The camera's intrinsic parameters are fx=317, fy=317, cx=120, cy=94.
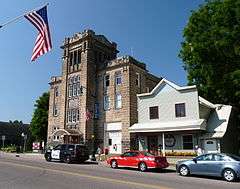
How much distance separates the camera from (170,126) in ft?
101

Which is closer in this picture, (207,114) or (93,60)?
(207,114)

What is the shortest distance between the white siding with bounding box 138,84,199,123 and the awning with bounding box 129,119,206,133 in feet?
2.20

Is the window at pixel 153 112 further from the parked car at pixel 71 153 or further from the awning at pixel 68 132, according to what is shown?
the awning at pixel 68 132

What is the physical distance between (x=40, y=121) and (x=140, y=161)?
43.7m

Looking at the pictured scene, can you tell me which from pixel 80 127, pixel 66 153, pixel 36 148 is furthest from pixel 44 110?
pixel 66 153

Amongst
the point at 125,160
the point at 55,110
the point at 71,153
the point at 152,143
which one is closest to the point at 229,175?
the point at 125,160

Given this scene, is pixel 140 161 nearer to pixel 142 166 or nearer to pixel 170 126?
pixel 142 166

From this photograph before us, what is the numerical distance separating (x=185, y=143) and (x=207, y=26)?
38.2 feet

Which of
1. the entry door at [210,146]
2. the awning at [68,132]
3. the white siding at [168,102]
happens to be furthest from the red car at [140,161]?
the awning at [68,132]

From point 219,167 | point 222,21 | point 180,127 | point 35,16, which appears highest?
point 222,21

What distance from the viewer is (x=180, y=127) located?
1177 inches

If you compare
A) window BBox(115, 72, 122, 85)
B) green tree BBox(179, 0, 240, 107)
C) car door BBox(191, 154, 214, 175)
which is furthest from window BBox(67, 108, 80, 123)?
car door BBox(191, 154, 214, 175)

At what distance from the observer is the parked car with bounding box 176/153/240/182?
17.3 metres

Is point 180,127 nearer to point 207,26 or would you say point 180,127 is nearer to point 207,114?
point 207,114
